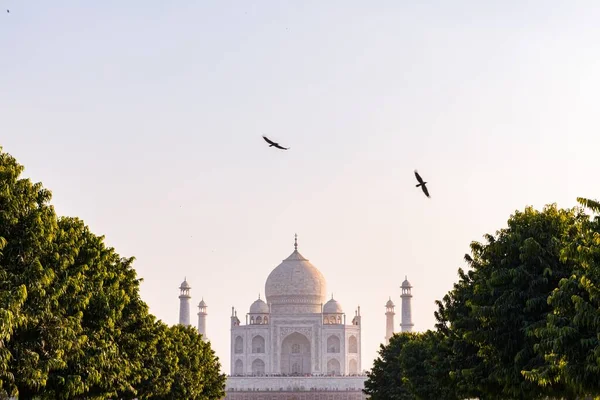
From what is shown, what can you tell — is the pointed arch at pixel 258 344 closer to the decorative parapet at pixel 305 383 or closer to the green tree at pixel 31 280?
the decorative parapet at pixel 305 383

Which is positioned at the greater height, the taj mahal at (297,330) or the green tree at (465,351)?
the taj mahal at (297,330)

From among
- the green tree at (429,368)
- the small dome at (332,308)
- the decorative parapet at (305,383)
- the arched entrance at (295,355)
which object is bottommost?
the green tree at (429,368)

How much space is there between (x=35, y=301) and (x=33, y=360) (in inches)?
54.7

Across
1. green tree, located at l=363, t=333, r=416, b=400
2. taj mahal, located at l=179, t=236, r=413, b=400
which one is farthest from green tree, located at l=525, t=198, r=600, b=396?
taj mahal, located at l=179, t=236, r=413, b=400

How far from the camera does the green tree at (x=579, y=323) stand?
1025 inches

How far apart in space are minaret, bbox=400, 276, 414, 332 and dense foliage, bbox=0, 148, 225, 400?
94.9 m

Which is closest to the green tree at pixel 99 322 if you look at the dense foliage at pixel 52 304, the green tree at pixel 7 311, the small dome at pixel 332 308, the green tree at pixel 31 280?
the dense foliage at pixel 52 304

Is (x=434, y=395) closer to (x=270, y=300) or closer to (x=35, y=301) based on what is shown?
(x=35, y=301)

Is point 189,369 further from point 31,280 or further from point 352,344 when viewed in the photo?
point 352,344

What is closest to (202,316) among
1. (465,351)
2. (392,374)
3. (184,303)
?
(184,303)

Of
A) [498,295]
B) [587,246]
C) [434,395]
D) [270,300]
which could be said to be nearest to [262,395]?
[270,300]

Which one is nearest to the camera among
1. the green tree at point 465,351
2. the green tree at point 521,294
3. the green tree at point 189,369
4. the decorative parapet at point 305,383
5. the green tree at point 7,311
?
the green tree at point 7,311

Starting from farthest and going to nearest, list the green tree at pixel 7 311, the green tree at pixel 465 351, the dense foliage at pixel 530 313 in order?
the green tree at pixel 465 351 → the dense foliage at pixel 530 313 → the green tree at pixel 7 311

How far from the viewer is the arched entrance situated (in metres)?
135
